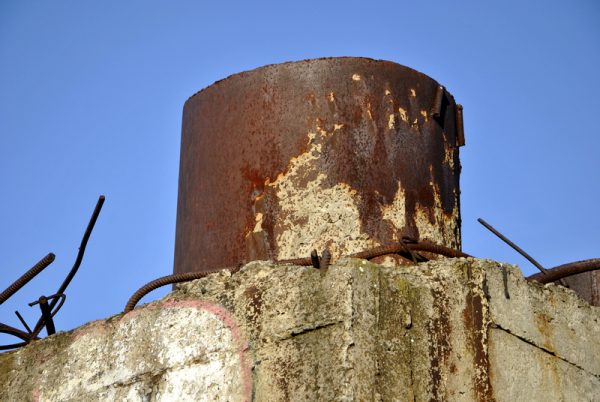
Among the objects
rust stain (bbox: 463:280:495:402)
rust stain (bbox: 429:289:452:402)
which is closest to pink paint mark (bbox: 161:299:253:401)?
rust stain (bbox: 429:289:452:402)

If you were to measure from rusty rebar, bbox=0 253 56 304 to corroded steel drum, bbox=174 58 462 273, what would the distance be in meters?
0.45

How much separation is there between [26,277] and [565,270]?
6.03ft

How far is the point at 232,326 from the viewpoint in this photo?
3.47 m

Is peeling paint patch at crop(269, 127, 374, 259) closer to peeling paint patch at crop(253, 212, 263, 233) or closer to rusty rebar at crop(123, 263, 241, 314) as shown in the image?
peeling paint patch at crop(253, 212, 263, 233)

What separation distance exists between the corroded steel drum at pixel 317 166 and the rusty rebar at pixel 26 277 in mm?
449

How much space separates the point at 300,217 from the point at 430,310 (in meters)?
0.60

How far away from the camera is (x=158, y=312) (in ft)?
11.9

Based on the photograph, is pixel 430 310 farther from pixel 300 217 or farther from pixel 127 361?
pixel 127 361

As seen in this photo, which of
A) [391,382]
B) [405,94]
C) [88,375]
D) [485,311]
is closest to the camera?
[391,382]

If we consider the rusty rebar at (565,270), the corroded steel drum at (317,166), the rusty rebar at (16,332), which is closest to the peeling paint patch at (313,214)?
the corroded steel drum at (317,166)

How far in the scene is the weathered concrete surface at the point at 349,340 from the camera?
10.6 feet

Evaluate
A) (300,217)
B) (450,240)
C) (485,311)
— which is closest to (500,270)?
(485,311)

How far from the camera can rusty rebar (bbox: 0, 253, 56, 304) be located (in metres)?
4.02

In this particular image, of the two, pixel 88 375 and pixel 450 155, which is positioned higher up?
pixel 450 155
